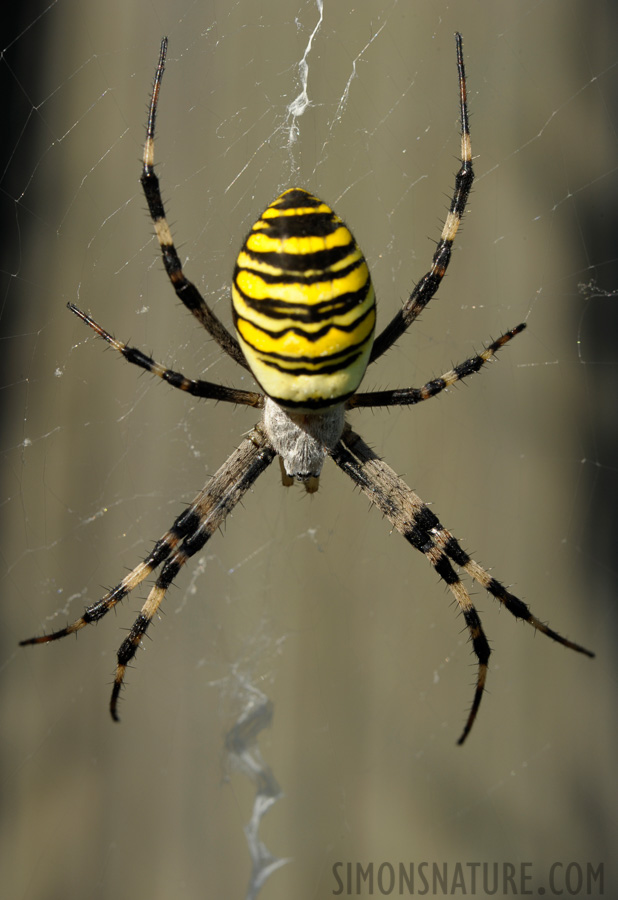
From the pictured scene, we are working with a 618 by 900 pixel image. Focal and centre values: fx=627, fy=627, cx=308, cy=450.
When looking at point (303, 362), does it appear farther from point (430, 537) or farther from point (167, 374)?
point (430, 537)

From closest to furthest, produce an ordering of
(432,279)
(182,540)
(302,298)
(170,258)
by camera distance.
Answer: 1. (302,298)
2. (170,258)
3. (432,279)
4. (182,540)

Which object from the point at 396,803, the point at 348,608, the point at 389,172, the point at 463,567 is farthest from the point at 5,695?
the point at 389,172

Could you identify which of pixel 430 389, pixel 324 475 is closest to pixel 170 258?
pixel 430 389

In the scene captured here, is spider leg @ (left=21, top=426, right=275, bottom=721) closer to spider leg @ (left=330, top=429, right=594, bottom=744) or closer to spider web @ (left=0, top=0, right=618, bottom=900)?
spider leg @ (left=330, top=429, right=594, bottom=744)

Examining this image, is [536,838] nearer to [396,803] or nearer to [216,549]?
[396,803]

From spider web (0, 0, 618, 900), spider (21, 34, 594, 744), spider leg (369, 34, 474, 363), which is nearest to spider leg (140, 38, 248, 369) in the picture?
spider (21, 34, 594, 744)

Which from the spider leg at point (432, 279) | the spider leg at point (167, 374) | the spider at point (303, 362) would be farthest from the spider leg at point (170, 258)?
the spider leg at point (432, 279)
